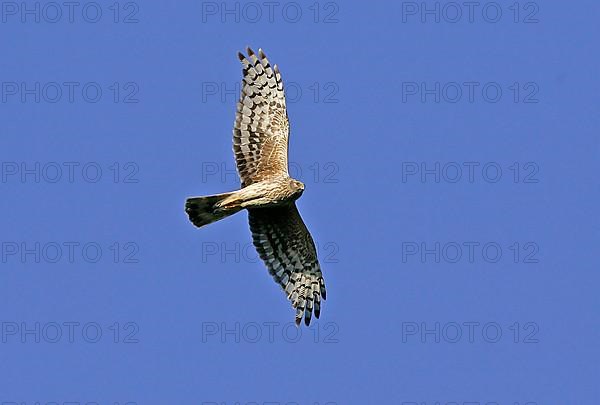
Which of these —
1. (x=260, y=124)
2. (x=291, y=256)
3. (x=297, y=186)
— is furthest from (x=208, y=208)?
(x=291, y=256)

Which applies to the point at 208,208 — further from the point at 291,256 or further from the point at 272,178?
the point at 291,256

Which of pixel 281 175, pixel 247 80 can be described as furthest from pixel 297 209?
pixel 247 80

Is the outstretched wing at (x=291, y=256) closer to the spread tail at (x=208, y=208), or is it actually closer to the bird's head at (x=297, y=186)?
the bird's head at (x=297, y=186)

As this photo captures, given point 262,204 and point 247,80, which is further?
point 247,80

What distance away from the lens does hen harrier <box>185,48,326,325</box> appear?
15789mm

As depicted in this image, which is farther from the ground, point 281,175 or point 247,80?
point 247,80

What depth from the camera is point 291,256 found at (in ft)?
54.1

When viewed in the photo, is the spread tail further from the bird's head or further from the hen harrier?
the bird's head

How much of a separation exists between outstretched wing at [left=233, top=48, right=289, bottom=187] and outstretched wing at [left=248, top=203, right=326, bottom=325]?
695 millimetres

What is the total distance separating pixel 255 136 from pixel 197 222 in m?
1.70

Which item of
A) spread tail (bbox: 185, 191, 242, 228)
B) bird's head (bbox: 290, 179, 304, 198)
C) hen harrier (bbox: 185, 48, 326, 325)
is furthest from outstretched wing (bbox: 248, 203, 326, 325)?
spread tail (bbox: 185, 191, 242, 228)

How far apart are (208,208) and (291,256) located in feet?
6.53

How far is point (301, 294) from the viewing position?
16.5 metres

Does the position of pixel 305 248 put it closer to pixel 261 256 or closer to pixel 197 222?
pixel 261 256
